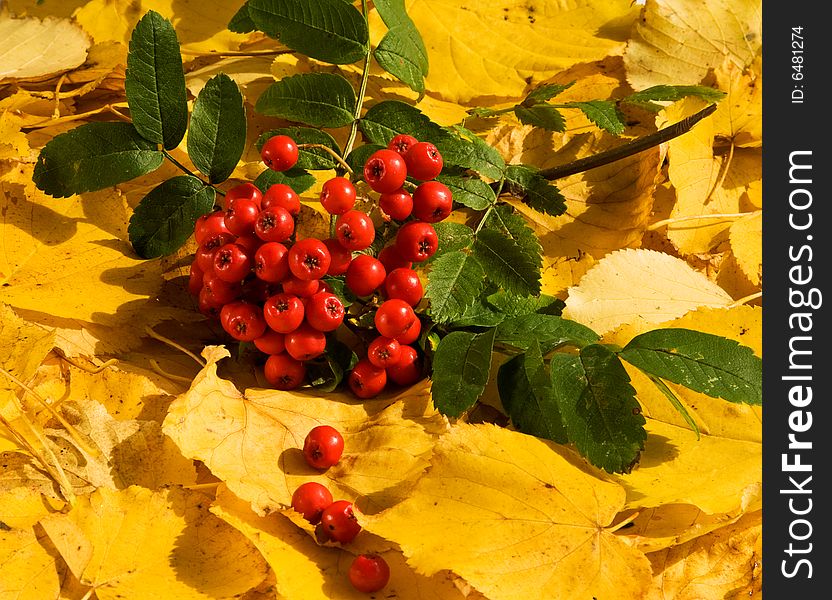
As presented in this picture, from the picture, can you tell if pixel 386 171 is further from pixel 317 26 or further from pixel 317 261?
pixel 317 26

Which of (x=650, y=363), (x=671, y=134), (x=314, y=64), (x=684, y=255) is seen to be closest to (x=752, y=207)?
(x=684, y=255)

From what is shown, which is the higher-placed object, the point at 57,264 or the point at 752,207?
the point at 57,264

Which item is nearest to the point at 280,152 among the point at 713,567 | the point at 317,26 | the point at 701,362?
the point at 317,26

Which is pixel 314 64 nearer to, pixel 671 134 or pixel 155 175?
pixel 155 175

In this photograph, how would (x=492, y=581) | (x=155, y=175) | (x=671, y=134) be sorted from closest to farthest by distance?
1. (x=492, y=581)
2. (x=671, y=134)
3. (x=155, y=175)

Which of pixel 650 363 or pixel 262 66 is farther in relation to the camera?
pixel 262 66

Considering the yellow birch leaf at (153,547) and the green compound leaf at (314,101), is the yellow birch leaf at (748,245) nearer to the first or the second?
the green compound leaf at (314,101)

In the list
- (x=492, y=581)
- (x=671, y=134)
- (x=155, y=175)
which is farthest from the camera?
(x=155, y=175)
